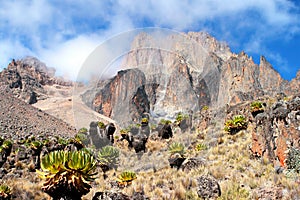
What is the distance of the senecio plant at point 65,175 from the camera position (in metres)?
7.26

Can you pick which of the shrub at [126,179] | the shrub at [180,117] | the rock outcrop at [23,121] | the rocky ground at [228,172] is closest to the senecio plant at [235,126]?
the rocky ground at [228,172]

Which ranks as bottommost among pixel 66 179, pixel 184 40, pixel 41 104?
pixel 66 179

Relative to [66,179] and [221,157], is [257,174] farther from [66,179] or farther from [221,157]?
[66,179]

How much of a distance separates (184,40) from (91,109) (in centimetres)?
864

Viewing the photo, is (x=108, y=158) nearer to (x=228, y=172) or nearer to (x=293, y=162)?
(x=228, y=172)

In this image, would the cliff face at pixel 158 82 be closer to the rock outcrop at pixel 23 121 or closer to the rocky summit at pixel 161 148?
the rocky summit at pixel 161 148

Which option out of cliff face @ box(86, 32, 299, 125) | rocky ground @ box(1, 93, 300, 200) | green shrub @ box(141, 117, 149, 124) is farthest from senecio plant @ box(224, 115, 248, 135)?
green shrub @ box(141, 117, 149, 124)

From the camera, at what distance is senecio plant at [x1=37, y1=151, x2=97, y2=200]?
7.26m

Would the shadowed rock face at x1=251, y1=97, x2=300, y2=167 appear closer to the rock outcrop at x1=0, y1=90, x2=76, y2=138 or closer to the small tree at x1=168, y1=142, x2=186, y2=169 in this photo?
the small tree at x1=168, y1=142, x2=186, y2=169

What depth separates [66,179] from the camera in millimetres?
7273

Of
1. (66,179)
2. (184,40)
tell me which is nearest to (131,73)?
(184,40)

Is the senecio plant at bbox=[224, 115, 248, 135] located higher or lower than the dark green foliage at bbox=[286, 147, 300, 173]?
higher

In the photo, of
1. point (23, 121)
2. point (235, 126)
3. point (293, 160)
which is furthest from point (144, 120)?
point (23, 121)

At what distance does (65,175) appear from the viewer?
24.0ft
